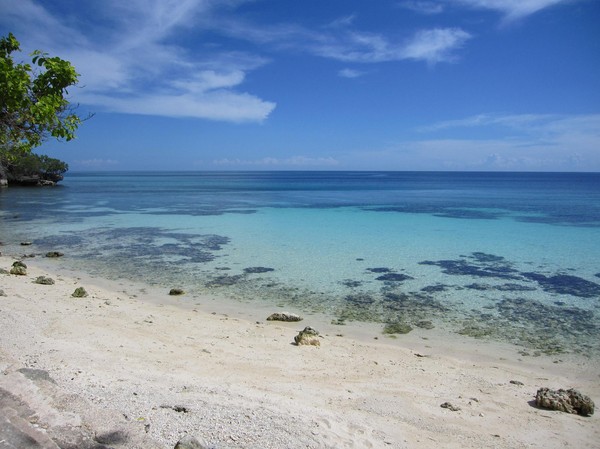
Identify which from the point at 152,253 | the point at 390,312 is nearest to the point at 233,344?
the point at 390,312

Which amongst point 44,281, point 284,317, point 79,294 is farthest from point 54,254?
point 284,317

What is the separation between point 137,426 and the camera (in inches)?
178

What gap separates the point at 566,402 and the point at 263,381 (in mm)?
4862

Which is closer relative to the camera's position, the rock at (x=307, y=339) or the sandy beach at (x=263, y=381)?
the sandy beach at (x=263, y=381)

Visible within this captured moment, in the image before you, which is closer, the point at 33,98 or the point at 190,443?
the point at 190,443

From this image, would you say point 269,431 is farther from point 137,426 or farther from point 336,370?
point 336,370

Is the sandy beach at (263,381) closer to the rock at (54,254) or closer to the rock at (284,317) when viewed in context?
the rock at (284,317)

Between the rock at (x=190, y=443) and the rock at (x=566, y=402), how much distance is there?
18.0ft

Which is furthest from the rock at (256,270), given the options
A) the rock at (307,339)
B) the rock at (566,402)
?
the rock at (566,402)

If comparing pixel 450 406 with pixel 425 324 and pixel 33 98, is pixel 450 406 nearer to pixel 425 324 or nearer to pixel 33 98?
pixel 425 324

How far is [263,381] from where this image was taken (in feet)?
22.0

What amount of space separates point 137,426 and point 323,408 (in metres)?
2.50

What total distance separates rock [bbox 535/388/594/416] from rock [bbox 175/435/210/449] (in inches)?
215

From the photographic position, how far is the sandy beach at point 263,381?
475 centimetres
